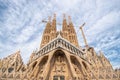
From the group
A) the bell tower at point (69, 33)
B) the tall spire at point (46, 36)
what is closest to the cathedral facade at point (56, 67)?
the tall spire at point (46, 36)

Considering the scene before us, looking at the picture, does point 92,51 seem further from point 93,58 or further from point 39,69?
point 39,69

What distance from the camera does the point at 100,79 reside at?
33219 mm

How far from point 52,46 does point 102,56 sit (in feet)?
94.3

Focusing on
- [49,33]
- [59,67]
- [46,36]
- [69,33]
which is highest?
[69,33]

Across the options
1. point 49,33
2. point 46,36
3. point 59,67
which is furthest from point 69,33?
point 59,67

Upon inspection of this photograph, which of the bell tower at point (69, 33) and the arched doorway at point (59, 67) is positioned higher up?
the bell tower at point (69, 33)

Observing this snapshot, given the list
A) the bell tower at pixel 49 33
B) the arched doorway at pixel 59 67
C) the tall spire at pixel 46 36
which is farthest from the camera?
the bell tower at pixel 49 33

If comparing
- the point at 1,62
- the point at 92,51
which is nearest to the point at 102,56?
the point at 92,51

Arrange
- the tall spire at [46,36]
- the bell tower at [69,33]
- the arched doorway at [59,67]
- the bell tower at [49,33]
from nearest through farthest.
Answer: the arched doorway at [59,67], the tall spire at [46,36], the bell tower at [49,33], the bell tower at [69,33]

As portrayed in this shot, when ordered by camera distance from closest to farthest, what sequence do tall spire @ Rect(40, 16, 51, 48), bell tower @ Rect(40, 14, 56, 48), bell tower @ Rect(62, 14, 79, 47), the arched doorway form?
the arched doorway, tall spire @ Rect(40, 16, 51, 48), bell tower @ Rect(40, 14, 56, 48), bell tower @ Rect(62, 14, 79, 47)

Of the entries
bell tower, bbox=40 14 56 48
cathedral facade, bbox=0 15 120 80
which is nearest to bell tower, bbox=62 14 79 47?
bell tower, bbox=40 14 56 48

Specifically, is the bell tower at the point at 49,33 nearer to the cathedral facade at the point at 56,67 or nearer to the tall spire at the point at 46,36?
the tall spire at the point at 46,36

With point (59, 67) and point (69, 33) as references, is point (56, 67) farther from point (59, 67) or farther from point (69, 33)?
point (69, 33)

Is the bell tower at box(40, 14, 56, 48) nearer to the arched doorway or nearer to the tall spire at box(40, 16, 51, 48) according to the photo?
the tall spire at box(40, 16, 51, 48)
